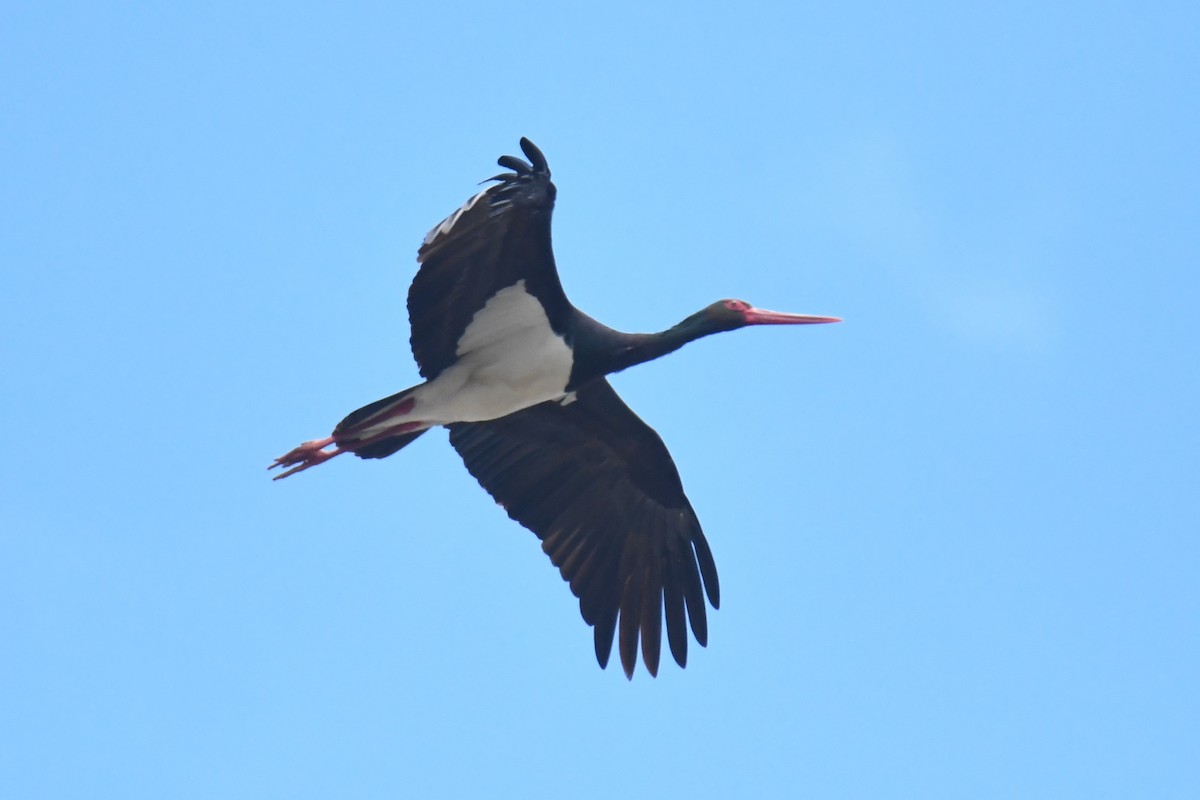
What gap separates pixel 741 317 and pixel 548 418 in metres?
1.66

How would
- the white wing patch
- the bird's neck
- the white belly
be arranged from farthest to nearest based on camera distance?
the bird's neck → the white belly → the white wing patch

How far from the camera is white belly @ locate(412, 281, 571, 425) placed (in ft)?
42.4

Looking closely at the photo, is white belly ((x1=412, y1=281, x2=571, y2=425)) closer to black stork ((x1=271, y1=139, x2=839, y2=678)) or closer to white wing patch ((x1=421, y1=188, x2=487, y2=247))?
black stork ((x1=271, y1=139, x2=839, y2=678))

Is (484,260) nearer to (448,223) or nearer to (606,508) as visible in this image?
(448,223)

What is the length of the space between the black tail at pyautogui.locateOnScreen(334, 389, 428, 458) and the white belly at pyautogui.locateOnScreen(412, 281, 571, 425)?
13cm

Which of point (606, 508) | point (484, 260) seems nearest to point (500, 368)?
point (484, 260)

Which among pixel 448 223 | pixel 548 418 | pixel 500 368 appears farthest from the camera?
pixel 548 418

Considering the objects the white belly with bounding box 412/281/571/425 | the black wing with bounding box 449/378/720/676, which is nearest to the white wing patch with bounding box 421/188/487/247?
the white belly with bounding box 412/281/571/425

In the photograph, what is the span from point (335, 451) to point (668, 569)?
9.00 feet

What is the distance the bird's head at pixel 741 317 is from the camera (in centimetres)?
1359

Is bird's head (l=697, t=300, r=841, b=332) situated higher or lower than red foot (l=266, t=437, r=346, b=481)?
higher

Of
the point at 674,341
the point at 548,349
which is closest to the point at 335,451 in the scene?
the point at 548,349

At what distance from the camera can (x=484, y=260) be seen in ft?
40.7

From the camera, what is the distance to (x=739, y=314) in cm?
1373
